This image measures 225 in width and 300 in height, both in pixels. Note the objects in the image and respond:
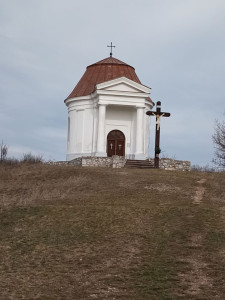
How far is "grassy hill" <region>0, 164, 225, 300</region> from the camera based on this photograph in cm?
1154

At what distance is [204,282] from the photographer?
11.8 m

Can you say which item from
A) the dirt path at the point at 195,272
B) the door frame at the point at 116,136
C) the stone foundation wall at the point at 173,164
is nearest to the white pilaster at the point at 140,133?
the door frame at the point at 116,136

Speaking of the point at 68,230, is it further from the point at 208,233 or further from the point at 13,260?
the point at 208,233

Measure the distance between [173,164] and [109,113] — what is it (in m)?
6.84

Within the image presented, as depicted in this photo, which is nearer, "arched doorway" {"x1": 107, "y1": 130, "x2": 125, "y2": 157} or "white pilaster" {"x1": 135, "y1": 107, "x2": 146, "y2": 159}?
"white pilaster" {"x1": 135, "y1": 107, "x2": 146, "y2": 159}

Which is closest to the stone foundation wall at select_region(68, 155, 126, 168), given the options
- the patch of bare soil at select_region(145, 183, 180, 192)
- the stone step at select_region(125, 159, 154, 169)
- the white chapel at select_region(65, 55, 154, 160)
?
the stone step at select_region(125, 159, 154, 169)

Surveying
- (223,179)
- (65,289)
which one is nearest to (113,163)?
(223,179)

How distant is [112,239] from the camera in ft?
49.7

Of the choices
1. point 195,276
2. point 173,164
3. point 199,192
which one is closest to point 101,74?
point 173,164

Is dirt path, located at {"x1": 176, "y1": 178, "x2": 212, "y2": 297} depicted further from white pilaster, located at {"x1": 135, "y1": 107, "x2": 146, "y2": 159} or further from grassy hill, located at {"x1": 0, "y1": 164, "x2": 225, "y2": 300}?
white pilaster, located at {"x1": 135, "y1": 107, "x2": 146, "y2": 159}

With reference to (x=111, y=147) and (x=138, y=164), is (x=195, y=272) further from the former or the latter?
(x=111, y=147)

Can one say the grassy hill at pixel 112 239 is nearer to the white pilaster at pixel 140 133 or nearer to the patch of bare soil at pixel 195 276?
the patch of bare soil at pixel 195 276

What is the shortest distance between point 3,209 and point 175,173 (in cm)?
1161

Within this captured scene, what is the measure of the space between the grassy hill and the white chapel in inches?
471
